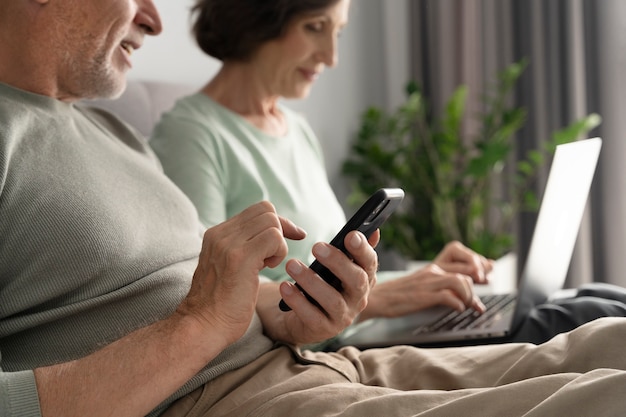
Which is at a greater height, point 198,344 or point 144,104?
point 144,104

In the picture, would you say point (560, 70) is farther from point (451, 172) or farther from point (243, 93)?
point (243, 93)

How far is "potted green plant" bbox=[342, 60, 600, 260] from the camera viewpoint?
3092 mm

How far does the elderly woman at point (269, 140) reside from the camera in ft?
5.25

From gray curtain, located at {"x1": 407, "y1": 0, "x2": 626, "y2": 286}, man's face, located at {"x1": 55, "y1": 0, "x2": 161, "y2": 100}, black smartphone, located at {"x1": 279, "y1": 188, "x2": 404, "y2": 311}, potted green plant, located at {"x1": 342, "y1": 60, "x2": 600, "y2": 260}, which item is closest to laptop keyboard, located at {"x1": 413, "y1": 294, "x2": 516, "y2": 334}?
black smartphone, located at {"x1": 279, "y1": 188, "x2": 404, "y2": 311}

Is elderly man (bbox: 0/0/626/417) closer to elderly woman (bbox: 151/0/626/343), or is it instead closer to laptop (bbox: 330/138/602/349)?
laptop (bbox: 330/138/602/349)

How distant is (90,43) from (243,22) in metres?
0.67

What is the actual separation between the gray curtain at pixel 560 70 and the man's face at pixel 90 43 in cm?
228

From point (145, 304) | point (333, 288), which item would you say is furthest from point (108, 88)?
point (333, 288)

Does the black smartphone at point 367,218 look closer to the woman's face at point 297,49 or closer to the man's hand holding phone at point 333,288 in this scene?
the man's hand holding phone at point 333,288

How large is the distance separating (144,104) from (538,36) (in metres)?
1.93

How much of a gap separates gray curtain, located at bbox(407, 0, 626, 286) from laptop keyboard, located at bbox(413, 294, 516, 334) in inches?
63.5

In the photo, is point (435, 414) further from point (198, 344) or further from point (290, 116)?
point (290, 116)

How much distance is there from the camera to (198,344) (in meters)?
0.97

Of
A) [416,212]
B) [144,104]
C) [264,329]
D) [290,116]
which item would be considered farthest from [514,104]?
[264,329]
